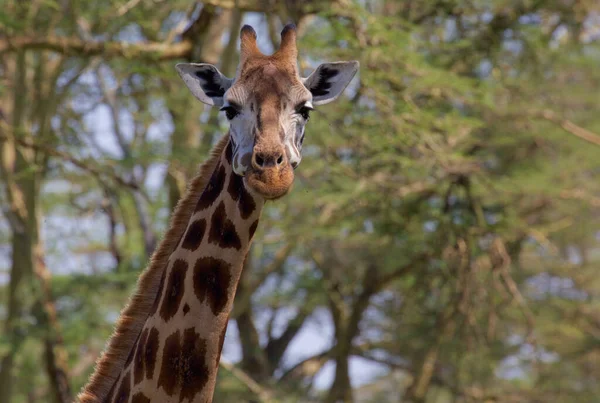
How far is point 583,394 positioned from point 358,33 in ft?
39.9

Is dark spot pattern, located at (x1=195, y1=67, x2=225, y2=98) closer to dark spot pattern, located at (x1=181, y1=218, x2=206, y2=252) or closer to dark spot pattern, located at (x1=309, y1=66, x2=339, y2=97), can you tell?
dark spot pattern, located at (x1=309, y1=66, x2=339, y2=97)

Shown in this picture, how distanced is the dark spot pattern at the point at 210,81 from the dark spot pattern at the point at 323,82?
1.73 feet

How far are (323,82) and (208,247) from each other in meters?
1.17

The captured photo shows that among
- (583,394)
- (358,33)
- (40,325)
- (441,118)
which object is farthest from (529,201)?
(40,325)

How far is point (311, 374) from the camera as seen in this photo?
19.8 metres

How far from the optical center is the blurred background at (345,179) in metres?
A: 12.9

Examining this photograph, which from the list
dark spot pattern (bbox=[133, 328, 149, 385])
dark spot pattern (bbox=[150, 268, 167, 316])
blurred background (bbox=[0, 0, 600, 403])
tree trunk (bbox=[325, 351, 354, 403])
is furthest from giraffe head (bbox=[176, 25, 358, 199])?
tree trunk (bbox=[325, 351, 354, 403])

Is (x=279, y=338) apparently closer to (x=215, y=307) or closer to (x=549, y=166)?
(x=549, y=166)

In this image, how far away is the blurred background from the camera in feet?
42.3

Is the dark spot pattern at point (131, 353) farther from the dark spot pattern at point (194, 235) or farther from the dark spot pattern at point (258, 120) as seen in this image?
the dark spot pattern at point (258, 120)

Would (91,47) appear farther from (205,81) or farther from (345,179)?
(205,81)

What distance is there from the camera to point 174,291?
540cm

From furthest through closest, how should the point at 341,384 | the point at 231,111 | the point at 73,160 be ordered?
the point at 341,384
the point at 73,160
the point at 231,111

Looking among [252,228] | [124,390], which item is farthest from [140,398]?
[252,228]
